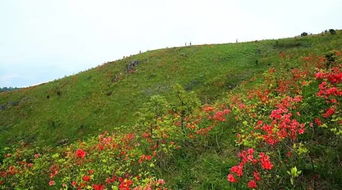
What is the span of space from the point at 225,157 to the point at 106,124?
25014 millimetres

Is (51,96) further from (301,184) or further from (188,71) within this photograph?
(301,184)

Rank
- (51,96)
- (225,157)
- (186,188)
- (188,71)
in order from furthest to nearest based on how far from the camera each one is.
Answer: (51,96) → (188,71) → (225,157) → (186,188)

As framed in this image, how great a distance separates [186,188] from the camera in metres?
9.00

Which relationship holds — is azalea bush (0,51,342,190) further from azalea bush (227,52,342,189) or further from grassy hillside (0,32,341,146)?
grassy hillside (0,32,341,146)

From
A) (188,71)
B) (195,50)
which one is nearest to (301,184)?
(188,71)

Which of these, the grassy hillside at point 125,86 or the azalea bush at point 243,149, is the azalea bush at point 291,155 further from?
the grassy hillside at point 125,86

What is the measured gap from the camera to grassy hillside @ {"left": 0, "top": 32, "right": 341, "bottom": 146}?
34288mm

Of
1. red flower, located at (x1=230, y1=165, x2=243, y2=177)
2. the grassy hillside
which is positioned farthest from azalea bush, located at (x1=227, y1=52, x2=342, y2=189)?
the grassy hillside

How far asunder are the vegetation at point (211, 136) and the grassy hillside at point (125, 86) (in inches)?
8.8

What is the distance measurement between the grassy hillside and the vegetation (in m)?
0.22

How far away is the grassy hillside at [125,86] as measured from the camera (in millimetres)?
34288

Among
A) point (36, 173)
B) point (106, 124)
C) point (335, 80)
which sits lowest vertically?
point (106, 124)

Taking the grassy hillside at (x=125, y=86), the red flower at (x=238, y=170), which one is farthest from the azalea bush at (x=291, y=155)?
the grassy hillside at (x=125, y=86)

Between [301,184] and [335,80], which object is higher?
[335,80]
